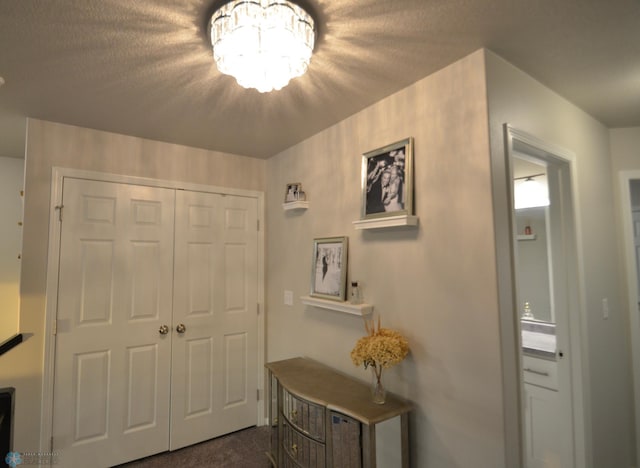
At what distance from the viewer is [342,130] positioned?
2377 mm

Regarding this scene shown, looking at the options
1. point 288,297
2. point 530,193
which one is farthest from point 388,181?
point 530,193

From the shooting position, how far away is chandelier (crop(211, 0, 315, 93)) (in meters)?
1.27

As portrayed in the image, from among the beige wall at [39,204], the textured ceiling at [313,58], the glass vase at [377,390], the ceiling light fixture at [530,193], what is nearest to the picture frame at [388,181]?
the textured ceiling at [313,58]

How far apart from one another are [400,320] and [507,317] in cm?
56

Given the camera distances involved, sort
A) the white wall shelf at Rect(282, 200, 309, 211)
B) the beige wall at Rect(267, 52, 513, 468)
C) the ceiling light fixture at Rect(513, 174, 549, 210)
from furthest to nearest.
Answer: the ceiling light fixture at Rect(513, 174, 549, 210) → the white wall shelf at Rect(282, 200, 309, 211) → the beige wall at Rect(267, 52, 513, 468)

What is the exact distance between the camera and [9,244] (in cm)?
310

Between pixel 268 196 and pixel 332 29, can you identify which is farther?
pixel 268 196

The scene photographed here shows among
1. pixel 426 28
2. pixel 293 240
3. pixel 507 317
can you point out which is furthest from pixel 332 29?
pixel 293 240

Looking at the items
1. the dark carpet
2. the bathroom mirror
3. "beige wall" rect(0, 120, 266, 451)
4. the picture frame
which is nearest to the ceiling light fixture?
the picture frame

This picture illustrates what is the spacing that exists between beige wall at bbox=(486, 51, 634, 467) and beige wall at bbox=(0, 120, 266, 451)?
2.54 m

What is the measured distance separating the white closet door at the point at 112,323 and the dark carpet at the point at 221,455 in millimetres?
91

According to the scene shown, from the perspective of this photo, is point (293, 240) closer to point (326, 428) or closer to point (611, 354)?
point (326, 428)

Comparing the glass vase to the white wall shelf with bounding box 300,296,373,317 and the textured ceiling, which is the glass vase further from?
the textured ceiling

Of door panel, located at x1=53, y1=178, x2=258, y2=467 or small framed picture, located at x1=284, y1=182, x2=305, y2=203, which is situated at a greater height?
small framed picture, located at x1=284, y1=182, x2=305, y2=203
